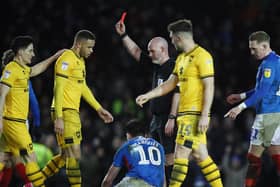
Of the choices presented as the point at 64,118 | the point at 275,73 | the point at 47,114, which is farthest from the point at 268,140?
the point at 47,114

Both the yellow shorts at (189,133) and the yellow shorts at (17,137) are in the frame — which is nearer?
the yellow shorts at (189,133)

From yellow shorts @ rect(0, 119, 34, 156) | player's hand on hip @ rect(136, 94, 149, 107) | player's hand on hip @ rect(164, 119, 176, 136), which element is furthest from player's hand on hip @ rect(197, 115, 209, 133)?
yellow shorts @ rect(0, 119, 34, 156)

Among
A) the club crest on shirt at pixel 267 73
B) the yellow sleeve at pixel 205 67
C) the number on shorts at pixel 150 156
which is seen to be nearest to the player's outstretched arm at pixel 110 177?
the number on shorts at pixel 150 156

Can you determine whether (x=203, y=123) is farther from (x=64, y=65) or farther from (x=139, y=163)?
(x=64, y=65)

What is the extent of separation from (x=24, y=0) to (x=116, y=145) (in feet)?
21.3

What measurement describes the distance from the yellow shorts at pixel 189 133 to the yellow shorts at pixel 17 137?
7.25 ft

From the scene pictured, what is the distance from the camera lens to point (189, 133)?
958cm

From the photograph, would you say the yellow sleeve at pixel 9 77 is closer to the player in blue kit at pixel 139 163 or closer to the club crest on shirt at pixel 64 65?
the club crest on shirt at pixel 64 65

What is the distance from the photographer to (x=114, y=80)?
729 inches

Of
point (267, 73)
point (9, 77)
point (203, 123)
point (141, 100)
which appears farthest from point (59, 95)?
point (267, 73)

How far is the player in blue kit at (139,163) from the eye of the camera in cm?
953

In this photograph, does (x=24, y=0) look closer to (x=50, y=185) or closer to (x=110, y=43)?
(x=110, y=43)

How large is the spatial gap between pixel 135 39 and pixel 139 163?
386 inches

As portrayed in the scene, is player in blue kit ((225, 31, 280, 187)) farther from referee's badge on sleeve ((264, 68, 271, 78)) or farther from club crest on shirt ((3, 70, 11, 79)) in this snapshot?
club crest on shirt ((3, 70, 11, 79))
